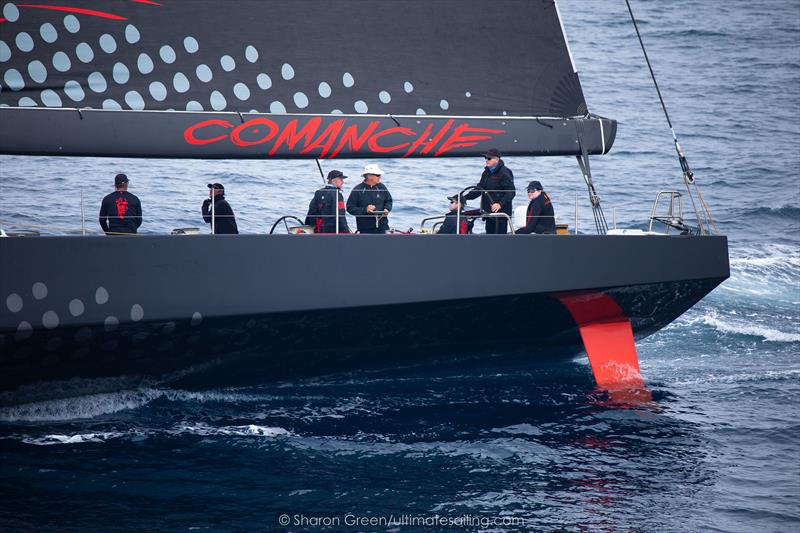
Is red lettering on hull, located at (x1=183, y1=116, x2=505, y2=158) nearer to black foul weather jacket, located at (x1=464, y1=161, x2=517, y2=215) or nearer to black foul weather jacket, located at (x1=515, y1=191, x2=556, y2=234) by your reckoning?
black foul weather jacket, located at (x1=464, y1=161, x2=517, y2=215)

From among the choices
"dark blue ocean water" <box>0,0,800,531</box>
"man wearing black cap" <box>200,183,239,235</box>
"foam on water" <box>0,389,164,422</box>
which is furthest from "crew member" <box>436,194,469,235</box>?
"foam on water" <box>0,389,164,422</box>

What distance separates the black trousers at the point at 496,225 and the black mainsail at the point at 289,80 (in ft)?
2.33

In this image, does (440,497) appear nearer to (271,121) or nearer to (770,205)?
(271,121)

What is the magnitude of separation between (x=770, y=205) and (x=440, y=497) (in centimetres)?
1446

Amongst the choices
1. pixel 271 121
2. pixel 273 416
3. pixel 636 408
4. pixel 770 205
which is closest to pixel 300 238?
pixel 271 121

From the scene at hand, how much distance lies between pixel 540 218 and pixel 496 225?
1.55 ft

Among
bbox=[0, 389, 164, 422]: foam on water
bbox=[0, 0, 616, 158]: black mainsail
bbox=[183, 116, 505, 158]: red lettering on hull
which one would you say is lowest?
bbox=[0, 389, 164, 422]: foam on water

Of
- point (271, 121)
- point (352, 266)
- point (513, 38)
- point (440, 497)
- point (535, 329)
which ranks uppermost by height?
point (513, 38)

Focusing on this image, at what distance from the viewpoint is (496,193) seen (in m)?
9.21

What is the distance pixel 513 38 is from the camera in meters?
8.98

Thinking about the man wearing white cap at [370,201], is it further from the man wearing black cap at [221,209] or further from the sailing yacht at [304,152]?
the man wearing black cap at [221,209]

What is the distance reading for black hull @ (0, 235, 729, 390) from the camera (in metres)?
7.09

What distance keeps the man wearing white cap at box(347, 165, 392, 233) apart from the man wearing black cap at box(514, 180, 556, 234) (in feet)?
4.51

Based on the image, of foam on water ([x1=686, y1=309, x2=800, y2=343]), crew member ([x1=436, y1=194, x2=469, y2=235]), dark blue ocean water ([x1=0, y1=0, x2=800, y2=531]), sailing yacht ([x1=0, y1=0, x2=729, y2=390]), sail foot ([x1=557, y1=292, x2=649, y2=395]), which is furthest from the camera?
foam on water ([x1=686, y1=309, x2=800, y2=343])
